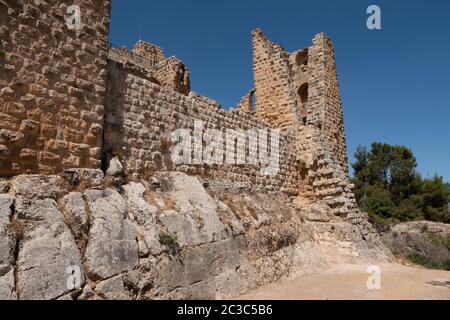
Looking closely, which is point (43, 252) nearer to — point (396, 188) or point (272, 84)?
point (272, 84)

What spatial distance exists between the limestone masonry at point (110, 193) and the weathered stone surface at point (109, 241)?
0.05 ft

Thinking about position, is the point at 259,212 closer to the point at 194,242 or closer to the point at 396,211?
the point at 194,242

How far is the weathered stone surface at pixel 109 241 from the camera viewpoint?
4.43 metres

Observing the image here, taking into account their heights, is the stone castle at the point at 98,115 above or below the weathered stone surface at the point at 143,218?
above

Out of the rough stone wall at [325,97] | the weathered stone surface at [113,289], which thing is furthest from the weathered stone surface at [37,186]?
the rough stone wall at [325,97]

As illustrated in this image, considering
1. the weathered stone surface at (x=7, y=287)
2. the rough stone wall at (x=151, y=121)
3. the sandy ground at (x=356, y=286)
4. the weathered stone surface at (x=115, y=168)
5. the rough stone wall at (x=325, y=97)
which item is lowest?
the sandy ground at (x=356, y=286)

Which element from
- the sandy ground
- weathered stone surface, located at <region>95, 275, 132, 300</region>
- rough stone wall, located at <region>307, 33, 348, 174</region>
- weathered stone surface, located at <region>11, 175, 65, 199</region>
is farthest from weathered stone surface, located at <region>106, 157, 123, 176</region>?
rough stone wall, located at <region>307, 33, 348, 174</region>

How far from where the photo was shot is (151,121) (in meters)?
7.60

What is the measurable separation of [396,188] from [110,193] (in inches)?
1019

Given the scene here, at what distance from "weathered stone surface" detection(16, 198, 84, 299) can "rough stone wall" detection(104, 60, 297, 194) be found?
2.20 m

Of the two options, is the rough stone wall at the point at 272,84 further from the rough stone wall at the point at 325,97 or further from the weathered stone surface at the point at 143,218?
the weathered stone surface at the point at 143,218

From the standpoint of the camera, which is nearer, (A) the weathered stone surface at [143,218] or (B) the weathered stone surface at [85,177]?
(A) the weathered stone surface at [143,218]

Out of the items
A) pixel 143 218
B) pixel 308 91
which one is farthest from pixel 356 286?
pixel 308 91

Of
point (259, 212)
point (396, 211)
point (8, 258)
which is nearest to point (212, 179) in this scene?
point (259, 212)
